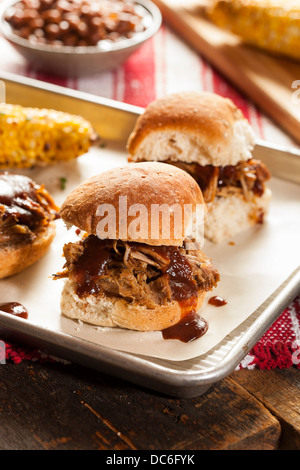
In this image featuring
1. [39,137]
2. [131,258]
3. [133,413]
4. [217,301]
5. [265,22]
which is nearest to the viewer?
[133,413]

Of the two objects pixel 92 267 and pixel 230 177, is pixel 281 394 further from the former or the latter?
pixel 230 177

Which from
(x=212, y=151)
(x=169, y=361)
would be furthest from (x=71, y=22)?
(x=169, y=361)

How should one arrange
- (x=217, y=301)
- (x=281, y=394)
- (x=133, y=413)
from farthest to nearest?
(x=217, y=301) → (x=281, y=394) → (x=133, y=413)

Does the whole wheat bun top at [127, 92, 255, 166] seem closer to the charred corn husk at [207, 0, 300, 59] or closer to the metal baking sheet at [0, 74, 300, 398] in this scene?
the metal baking sheet at [0, 74, 300, 398]

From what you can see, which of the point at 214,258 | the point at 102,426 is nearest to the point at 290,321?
the point at 214,258

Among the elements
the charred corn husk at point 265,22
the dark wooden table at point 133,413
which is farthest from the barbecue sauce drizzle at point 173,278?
the charred corn husk at point 265,22

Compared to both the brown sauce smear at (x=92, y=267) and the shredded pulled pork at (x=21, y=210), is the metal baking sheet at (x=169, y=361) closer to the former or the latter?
the brown sauce smear at (x=92, y=267)
